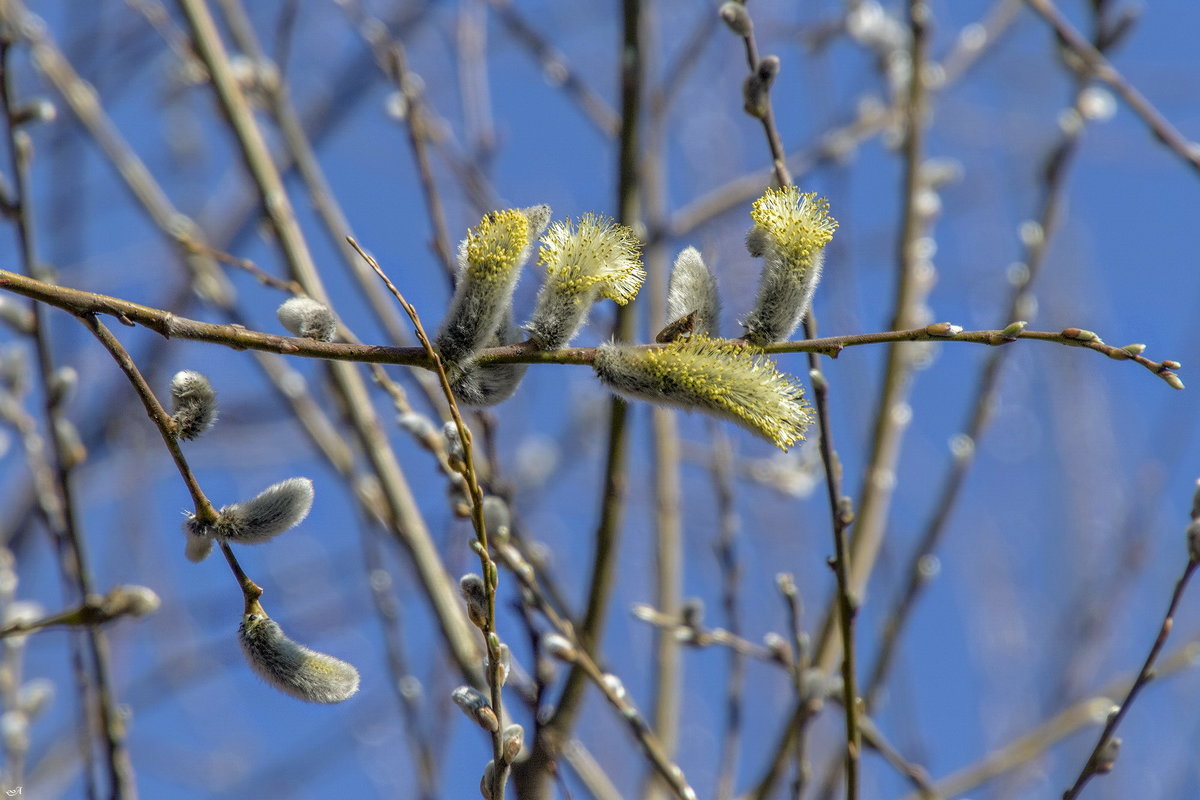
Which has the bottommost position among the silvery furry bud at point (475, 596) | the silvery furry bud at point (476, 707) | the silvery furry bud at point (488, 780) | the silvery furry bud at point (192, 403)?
the silvery furry bud at point (488, 780)

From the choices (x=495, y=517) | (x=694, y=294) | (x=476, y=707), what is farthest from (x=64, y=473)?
(x=694, y=294)

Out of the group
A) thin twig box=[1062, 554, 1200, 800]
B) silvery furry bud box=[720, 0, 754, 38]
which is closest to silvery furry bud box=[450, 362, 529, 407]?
silvery furry bud box=[720, 0, 754, 38]

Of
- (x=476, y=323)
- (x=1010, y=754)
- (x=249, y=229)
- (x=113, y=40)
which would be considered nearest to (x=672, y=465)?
(x=1010, y=754)

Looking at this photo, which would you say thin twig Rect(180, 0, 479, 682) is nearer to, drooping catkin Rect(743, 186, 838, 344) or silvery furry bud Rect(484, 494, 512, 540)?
silvery furry bud Rect(484, 494, 512, 540)

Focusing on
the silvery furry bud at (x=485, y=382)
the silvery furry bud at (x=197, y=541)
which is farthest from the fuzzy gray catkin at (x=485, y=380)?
the silvery furry bud at (x=197, y=541)

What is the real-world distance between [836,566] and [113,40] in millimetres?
3577

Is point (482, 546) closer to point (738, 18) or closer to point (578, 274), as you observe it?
point (578, 274)

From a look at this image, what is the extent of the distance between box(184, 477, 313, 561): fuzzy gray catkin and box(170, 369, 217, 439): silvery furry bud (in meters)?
0.11

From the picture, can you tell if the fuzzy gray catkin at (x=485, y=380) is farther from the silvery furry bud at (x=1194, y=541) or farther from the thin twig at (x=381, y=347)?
the silvery furry bud at (x=1194, y=541)

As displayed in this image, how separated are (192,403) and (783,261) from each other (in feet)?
2.50

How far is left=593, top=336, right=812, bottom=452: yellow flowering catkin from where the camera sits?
4.19 feet

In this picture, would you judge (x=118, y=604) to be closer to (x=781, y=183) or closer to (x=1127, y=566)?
(x=781, y=183)

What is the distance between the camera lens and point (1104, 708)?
245cm

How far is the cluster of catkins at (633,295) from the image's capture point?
1293 mm
